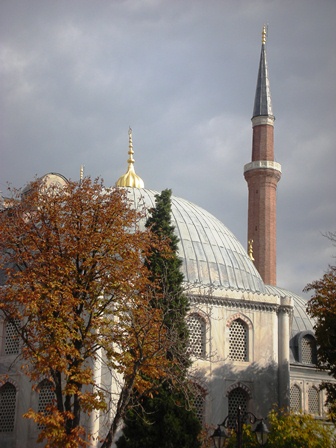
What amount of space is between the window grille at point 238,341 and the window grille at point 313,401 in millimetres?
7843

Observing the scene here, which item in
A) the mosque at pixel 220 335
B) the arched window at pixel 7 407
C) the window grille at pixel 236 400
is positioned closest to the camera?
the arched window at pixel 7 407

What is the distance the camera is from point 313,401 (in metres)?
31.4

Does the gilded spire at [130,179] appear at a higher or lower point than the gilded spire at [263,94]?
lower

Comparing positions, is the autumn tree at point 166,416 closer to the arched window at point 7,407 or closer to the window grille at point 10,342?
the arched window at point 7,407

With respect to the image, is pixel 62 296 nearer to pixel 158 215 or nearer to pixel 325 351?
pixel 158 215

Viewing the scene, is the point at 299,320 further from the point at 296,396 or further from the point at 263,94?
the point at 263,94

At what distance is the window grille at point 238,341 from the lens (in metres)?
24.2

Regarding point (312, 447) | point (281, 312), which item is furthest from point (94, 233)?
point (281, 312)

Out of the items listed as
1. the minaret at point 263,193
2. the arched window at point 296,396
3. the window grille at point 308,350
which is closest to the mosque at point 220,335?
the arched window at point 296,396

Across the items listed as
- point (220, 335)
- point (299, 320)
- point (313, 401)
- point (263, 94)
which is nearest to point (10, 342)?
point (220, 335)

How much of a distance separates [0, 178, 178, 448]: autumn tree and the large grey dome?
29.9 ft

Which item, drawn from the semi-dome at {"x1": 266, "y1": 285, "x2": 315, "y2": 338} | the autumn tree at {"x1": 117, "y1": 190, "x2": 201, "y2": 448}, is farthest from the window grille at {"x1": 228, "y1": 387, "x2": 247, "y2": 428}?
the semi-dome at {"x1": 266, "y1": 285, "x2": 315, "y2": 338}

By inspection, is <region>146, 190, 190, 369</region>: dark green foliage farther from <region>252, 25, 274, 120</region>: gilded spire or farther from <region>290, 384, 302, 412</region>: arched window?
<region>252, 25, 274, 120</region>: gilded spire

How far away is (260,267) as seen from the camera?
40562mm
